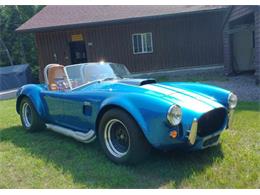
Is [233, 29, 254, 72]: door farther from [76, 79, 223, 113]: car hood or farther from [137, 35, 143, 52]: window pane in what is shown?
[76, 79, 223, 113]: car hood

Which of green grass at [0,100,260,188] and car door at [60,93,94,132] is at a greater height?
car door at [60,93,94,132]

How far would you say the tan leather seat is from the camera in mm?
5180

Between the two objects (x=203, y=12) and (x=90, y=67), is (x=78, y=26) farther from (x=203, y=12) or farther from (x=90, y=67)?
(x=90, y=67)

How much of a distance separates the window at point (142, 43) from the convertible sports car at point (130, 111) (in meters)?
11.4

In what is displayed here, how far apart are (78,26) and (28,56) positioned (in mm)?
15153

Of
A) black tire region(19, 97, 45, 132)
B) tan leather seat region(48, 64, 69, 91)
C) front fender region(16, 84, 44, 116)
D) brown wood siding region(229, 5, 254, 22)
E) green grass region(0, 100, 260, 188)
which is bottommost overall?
green grass region(0, 100, 260, 188)

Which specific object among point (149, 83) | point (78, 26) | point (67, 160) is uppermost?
point (78, 26)

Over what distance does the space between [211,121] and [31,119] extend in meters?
3.45

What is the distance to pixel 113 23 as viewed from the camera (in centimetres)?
1563

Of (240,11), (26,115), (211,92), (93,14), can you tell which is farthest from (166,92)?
(93,14)

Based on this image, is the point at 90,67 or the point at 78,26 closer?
the point at 90,67

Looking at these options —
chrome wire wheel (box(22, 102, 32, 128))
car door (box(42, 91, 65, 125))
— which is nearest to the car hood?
car door (box(42, 91, 65, 125))

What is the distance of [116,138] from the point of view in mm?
3887
